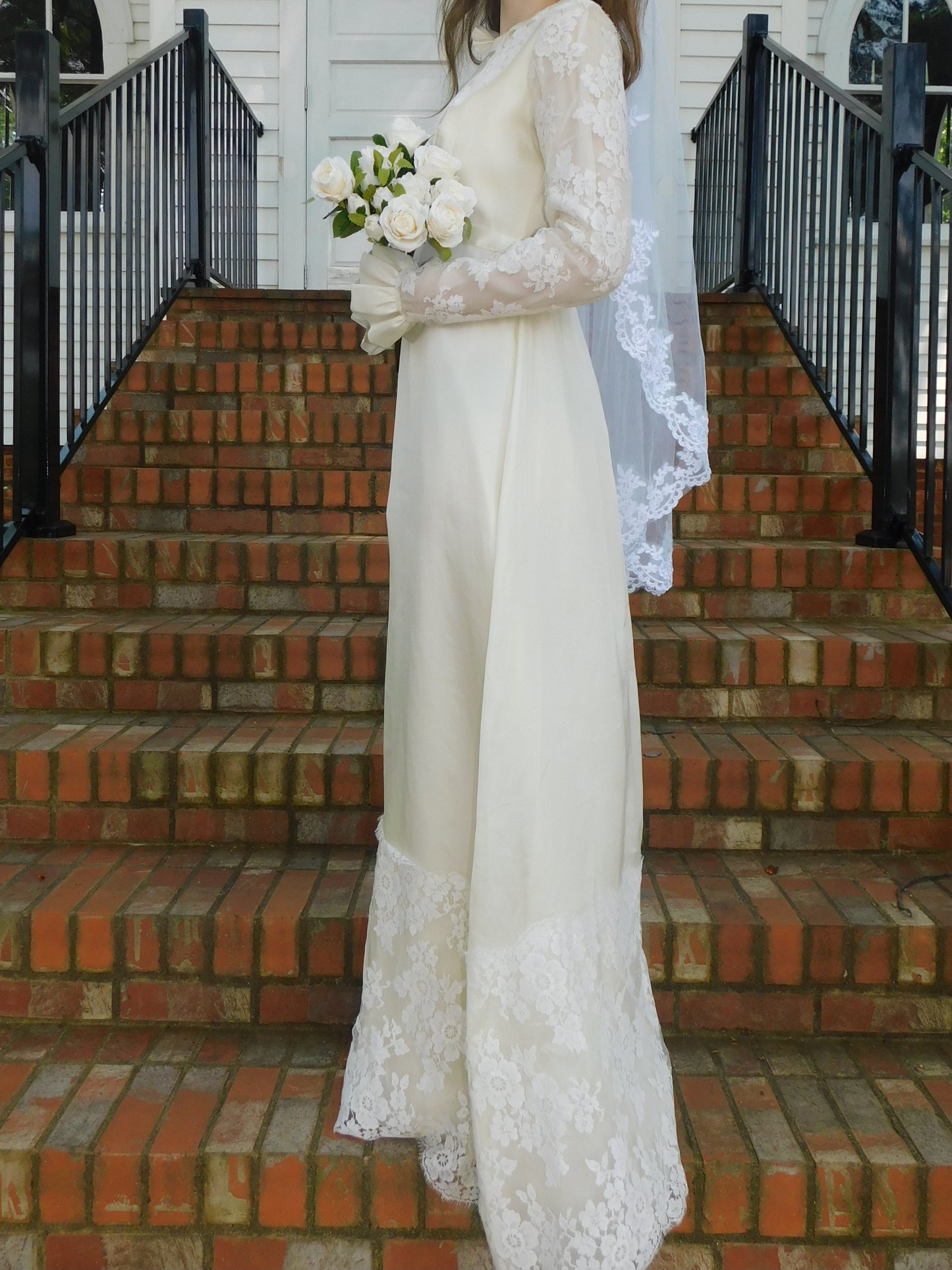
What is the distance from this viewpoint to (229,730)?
2.39 m

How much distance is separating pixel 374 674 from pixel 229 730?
1.19 feet

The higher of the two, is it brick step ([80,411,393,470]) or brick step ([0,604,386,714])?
brick step ([80,411,393,470])

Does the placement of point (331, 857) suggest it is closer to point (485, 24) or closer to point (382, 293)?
point (382, 293)

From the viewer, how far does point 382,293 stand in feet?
4.68

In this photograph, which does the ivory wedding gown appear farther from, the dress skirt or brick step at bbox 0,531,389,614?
brick step at bbox 0,531,389,614

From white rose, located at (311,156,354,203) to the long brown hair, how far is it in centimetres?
43

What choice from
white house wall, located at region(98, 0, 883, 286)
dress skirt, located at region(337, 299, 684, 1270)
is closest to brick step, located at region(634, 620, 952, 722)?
dress skirt, located at region(337, 299, 684, 1270)

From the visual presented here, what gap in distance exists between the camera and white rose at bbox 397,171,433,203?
1339mm

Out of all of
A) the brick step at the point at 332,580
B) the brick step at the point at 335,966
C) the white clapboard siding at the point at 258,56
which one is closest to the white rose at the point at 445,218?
the brick step at the point at 335,966

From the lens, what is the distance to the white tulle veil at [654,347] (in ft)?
5.96

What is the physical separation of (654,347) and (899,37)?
492 centimetres

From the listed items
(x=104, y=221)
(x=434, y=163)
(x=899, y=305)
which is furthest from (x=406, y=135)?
(x=104, y=221)

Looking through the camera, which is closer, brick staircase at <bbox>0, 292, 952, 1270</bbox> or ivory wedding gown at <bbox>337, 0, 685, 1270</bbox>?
ivory wedding gown at <bbox>337, 0, 685, 1270</bbox>

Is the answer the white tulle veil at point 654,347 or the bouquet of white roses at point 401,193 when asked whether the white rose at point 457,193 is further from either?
the white tulle veil at point 654,347
